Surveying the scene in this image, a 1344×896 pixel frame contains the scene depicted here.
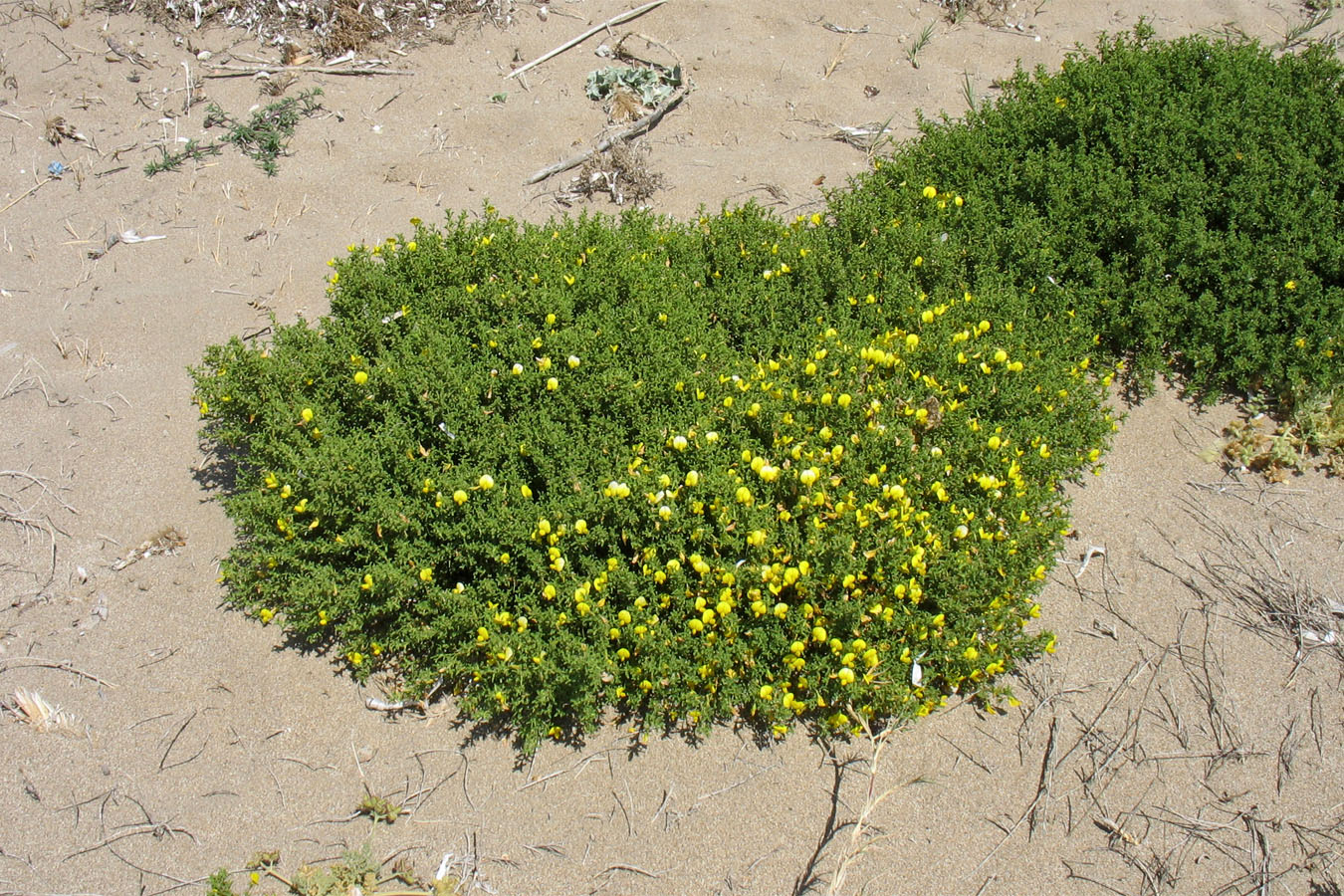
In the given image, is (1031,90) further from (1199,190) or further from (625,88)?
(625,88)

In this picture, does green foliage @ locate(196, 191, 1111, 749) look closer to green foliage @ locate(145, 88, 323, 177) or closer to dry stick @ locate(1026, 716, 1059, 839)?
dry stick @ locate(1026, 716, 1059, 839)

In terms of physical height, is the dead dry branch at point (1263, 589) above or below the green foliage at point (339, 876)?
above

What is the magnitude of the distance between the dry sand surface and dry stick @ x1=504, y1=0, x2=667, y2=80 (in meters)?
1.23

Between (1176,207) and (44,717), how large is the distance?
5.17 m

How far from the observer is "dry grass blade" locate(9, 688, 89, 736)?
3199 millimetres

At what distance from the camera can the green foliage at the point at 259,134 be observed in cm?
535

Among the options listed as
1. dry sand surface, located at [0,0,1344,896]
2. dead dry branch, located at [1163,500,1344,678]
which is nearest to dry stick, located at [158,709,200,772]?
dry sand surface, located at [0,0,1344,896]

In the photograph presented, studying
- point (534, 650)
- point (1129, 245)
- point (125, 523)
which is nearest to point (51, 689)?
point (125, 523)

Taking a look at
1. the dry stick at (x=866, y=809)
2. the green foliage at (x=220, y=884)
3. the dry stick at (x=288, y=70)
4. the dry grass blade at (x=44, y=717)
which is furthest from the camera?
the dry stick at (x=288, y=70)

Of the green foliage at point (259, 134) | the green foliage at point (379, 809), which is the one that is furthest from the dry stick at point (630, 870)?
the green foliage at point (259, 134)

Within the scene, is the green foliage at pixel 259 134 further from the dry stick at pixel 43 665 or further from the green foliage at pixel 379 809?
the green foliage at pixel 379 809

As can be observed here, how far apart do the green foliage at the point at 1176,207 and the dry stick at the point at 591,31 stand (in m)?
2.50

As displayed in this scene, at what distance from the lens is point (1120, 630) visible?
11.2 feet

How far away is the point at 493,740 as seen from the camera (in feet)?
10.5
